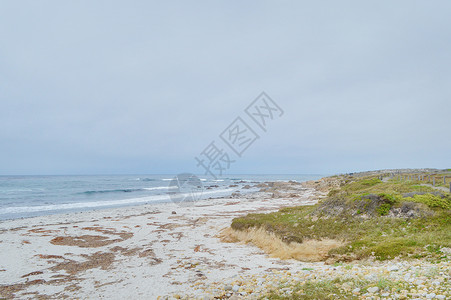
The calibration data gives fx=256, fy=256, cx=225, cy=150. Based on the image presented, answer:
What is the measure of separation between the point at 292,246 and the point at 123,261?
298 inches

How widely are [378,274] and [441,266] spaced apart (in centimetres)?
151

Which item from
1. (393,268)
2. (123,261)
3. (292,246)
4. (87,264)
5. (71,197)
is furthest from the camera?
(71,197)

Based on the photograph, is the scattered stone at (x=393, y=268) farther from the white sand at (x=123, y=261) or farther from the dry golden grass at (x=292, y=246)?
the dry golden grass at (x=292, y=246)

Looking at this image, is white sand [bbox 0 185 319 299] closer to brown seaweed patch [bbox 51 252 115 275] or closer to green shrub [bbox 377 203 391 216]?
brown seaweed patch [bbox 51 252 115 275]

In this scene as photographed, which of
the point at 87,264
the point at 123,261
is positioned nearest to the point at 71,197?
the point at 87,264

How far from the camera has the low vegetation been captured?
28.5 ft

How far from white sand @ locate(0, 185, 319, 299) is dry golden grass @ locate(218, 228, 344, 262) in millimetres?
564

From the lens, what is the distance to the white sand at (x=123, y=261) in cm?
853

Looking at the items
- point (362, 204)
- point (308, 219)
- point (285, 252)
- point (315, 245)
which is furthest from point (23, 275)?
point (362, 204)

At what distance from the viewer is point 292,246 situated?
11.0m

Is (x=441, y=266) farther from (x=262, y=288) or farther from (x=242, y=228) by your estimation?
(x=242, y=228)

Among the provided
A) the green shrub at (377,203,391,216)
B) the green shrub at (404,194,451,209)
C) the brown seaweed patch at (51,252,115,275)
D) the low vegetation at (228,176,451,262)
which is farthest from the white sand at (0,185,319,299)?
the green shrub at (404,194,451,209)

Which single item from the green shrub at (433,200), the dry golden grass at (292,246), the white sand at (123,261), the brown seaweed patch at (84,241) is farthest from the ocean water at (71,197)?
the green shrub at (433,200)

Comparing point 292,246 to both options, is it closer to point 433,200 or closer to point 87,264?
point 433,200
